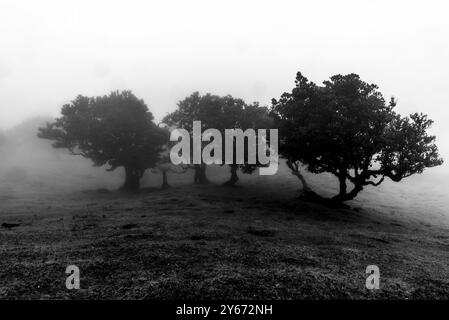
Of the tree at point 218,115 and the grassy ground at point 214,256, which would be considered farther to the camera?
Answer: the tree at point 218,115

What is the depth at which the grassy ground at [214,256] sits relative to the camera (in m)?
10.6

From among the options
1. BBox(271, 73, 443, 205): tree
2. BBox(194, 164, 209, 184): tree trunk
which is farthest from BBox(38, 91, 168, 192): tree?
BBox(271, 73, 443, 205): tree

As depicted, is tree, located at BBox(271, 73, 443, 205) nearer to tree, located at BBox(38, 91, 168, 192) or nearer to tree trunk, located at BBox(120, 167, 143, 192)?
tree, located at BBox(38, 91, 168, 192)

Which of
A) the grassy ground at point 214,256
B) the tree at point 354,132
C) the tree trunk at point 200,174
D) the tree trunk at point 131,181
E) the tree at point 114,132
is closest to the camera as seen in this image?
the grassy ground at point 214,256

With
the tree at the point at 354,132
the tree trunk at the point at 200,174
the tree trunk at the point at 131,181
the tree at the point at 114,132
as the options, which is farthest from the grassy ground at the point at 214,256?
the tree trunk at the point at 200,174

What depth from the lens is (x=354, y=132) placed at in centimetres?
2994

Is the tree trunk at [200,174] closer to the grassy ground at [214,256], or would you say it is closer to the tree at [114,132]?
the tree at [114,132]

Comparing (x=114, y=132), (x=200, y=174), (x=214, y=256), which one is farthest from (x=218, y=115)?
(x=214, y=256)

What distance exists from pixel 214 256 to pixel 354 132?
21300mm

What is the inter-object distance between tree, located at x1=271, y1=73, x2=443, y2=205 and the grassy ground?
20.8 feet

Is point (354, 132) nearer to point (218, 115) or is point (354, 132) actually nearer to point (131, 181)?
point (218, 115)

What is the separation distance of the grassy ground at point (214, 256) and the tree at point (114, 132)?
24527mm

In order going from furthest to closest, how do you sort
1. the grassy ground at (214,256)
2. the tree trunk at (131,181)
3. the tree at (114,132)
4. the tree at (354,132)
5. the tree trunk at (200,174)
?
the tree trunk at (200,174) < the tree trunk at (131,181) < the tree at (114,132) < the tree at (354,132) < the grassy ground at (214,256)
